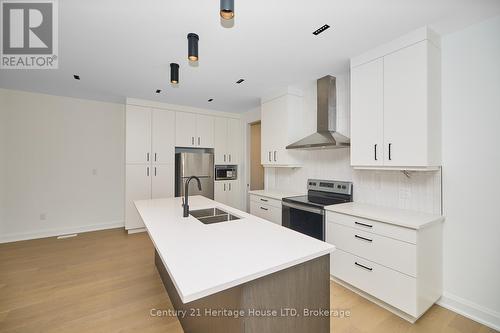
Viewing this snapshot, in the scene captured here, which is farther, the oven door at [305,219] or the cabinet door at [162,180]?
the cabinet door at [162,180]

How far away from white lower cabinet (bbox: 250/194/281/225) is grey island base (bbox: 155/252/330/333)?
176cm

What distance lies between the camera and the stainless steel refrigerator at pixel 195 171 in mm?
4320

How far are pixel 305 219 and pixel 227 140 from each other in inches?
116

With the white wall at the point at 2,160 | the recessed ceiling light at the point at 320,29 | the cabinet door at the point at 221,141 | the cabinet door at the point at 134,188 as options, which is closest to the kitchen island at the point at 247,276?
the recessed ceiling light at the point at 320,29

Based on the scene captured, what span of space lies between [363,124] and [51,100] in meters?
5.14

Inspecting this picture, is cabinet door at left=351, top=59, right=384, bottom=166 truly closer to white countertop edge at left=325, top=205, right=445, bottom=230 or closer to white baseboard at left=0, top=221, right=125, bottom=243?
white countertop edge at left=325, top=205, right=445, bottom=230

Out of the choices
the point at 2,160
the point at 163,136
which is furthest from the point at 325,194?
the point at 2,160

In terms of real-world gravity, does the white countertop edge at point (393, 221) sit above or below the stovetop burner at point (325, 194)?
below

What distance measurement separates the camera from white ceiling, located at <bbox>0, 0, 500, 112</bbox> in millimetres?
1615

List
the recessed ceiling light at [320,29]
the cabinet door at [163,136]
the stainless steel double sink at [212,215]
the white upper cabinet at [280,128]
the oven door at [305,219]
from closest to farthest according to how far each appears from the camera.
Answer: the recessed ceiling light at [320,29], the stainless steel double sink at [212,215], the oven door at [305,219], the white upper cabinet at [280,128], the cabinet door at [163,136]

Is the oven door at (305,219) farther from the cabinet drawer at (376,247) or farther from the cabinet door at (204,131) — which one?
the cabinet door at (204,131)

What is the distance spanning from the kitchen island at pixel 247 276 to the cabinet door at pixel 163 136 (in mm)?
2914

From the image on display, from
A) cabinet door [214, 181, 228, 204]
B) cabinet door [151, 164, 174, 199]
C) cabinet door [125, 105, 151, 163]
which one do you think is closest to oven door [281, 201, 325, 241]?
cabinet door [214, 181, 228, 204]

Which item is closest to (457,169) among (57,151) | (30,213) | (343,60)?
(343,60)
